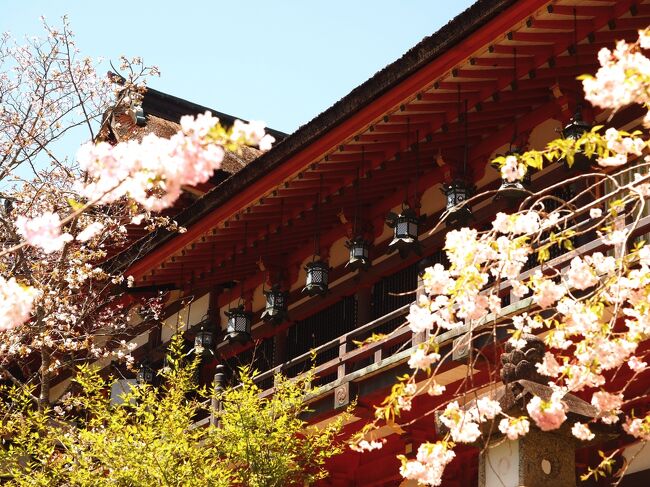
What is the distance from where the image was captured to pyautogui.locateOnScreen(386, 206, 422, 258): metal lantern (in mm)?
12391

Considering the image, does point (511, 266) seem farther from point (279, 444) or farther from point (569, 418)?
point (279, 444)

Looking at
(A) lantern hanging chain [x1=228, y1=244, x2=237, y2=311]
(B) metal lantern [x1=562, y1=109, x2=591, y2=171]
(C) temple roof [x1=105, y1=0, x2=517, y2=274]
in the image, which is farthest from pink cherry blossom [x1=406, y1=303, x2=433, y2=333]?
(A) lantern hanging chain [x1=228, y1=244, x2=237, y2=311]

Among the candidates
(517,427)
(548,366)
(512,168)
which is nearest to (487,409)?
(517,427)

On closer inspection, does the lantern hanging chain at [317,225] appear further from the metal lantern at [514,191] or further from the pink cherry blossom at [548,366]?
the pink cherry blossom at [548,366]

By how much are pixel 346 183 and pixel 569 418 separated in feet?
24.8

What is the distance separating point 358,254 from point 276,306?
1.82m

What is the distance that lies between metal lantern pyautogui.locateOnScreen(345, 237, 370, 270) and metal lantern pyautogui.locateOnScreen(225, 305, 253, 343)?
8.29 feet

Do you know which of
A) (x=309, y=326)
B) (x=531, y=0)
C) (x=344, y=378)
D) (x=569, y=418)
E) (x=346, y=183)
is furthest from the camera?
(x=309, y=326)

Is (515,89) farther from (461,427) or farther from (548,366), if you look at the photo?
(461,427)

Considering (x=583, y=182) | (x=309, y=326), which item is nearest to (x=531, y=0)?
(x=583, y=182)

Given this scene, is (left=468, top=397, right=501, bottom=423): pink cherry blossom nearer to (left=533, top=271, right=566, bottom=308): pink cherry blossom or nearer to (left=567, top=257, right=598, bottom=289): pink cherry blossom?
(left=533, top=271, right=566, bottom=308): pink cherry blossom

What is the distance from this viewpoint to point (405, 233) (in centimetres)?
1244

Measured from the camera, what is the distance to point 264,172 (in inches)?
551

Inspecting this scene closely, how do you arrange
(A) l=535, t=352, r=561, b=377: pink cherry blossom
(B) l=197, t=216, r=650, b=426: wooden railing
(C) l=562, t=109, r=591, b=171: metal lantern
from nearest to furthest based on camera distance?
(A) l=535, t=352, r=561, b=377: pink cherry blossom → (B) l=197, t=216, r=650, b=426: wooden railing → (C) l=562, t=109, r=591, b=171: metal lantern
